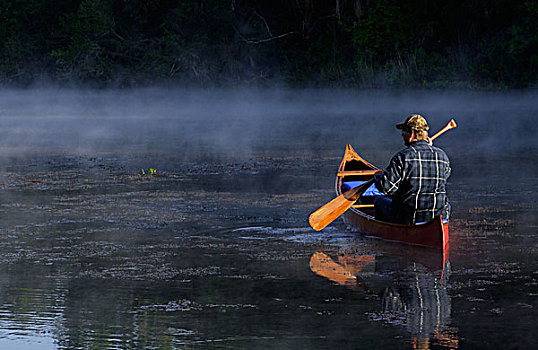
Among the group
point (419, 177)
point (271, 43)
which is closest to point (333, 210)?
point (419, 177)

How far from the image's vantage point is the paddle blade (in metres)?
9.68

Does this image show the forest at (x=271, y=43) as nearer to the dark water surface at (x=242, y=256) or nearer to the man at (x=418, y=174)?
the dark water surface at (x=242, y=256)

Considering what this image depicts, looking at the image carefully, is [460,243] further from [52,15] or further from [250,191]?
[52,15]

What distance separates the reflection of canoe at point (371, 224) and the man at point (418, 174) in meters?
0.22

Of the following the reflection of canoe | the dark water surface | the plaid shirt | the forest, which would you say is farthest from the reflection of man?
the forest

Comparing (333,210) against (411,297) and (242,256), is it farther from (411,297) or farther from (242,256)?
(411,297)

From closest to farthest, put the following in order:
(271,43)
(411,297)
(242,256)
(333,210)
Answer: (411,297)
(242,256)
(333,210)
(271,43)

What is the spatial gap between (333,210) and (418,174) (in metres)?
1.30

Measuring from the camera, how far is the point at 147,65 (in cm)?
4591

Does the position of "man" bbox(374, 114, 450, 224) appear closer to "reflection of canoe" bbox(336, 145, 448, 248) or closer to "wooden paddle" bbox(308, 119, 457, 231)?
"reflection of canoe" bbox(336, 145, 448, 248)

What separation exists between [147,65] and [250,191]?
33546 mm

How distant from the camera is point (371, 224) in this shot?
9.57m

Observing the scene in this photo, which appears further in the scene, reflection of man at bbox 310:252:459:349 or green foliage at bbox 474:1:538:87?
green foliage at bbox 474:1:538:87

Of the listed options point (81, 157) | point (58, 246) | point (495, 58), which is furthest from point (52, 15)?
point (58, 246)
